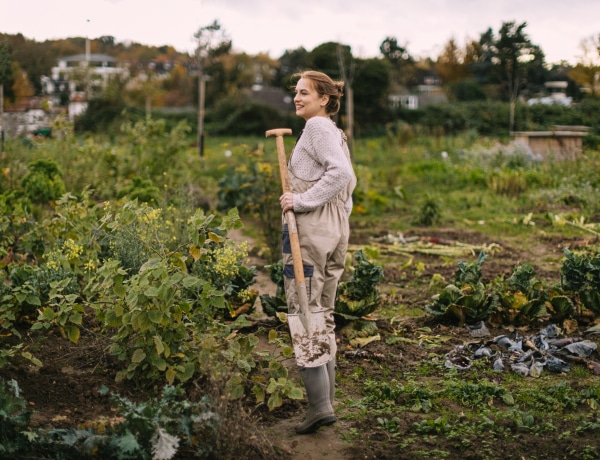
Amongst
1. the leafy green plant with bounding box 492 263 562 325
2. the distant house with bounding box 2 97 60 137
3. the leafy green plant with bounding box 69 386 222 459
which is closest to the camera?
the leafy green plant with bounding box 69 386 222 459

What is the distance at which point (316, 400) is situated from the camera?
3.73 meters

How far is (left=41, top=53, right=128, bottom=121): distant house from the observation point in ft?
48.1

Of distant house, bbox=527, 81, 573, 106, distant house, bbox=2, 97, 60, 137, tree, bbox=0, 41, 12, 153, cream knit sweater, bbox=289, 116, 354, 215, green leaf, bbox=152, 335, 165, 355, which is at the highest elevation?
distant house, bbox=527, 81, 573, 106

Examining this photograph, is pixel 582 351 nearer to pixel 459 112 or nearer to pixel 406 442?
pixel 406 442

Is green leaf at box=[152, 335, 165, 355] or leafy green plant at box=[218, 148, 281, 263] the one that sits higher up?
leafy green plant at box=[218, 148, 281, 263]

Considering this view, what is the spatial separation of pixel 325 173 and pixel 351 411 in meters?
1.38

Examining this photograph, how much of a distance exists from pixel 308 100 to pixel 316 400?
159cm

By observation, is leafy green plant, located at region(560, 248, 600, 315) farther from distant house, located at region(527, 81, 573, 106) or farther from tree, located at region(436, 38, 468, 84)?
tree, located at region(436, 38, 468, 84)

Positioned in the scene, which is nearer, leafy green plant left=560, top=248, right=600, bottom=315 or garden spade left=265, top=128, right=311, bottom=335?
garden spade left=265, top=128, right=311, bottom=335

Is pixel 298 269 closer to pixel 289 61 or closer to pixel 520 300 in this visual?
pixel 520 300

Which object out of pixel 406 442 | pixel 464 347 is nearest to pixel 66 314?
pixel 406 442

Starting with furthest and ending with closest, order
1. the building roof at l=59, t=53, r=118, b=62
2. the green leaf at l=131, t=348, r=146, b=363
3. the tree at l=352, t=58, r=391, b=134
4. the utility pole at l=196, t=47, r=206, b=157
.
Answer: the tree at l=352, t=58, r=391, b=134
the utility pole at l=196, t=47, r=206, b=157
the building roof at l=59, t=53, r=118, b=62
the green leaf at l=131, t=348, r=146, b=363

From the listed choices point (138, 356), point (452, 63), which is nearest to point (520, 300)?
point (138, 356)

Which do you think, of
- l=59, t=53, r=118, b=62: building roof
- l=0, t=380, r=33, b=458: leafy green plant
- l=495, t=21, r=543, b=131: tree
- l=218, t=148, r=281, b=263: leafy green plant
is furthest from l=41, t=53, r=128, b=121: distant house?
l=495, t=21, r=543, b=131: tree
